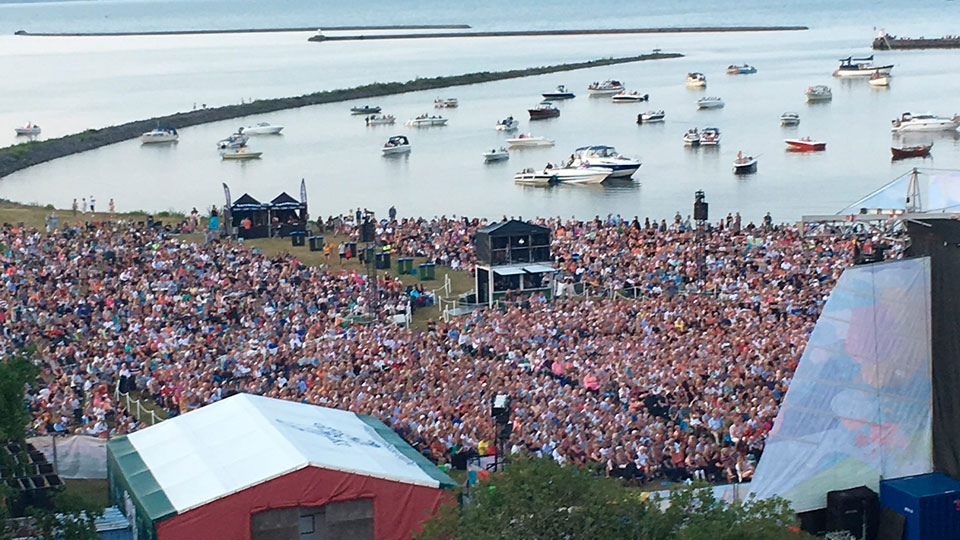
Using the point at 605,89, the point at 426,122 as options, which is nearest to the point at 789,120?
the point at 426,122

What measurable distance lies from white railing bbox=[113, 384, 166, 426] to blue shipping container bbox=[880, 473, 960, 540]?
966 cm

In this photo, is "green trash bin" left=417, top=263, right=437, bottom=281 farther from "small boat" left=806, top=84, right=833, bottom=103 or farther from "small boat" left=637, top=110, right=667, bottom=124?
"small boat" left=806, top=84, right=833, bottom=103

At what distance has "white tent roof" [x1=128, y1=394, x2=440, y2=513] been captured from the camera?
13031 mm

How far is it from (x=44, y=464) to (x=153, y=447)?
1455mm

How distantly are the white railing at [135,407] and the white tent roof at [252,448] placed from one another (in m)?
2.83

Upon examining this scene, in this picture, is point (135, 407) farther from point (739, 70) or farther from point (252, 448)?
point (739, 70)

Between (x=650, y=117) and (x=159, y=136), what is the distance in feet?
99.8

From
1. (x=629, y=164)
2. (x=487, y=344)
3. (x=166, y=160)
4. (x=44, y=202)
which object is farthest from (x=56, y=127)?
(x=487, y=344)

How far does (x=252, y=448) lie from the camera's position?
1375 centimetres

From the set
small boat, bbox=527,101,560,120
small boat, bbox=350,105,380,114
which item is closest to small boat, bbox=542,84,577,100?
small boat, bbox=527,101,560,120

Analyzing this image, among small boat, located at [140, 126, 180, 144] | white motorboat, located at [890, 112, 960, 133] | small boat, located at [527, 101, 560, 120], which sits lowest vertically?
white motorboat, located at [890, 112, 960, 133]

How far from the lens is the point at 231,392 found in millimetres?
18766

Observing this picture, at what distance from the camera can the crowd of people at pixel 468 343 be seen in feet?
54.4

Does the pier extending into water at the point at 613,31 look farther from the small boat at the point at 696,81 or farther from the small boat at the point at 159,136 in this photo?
the small boat at the point at 159,136
